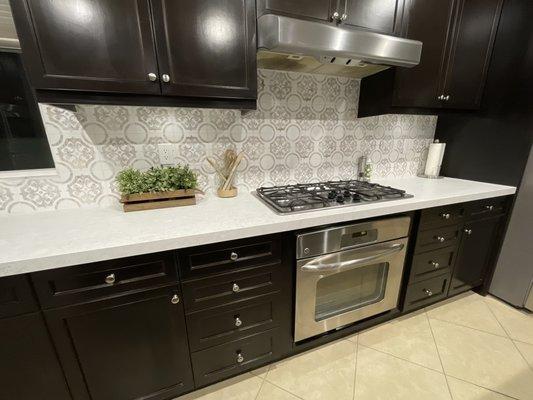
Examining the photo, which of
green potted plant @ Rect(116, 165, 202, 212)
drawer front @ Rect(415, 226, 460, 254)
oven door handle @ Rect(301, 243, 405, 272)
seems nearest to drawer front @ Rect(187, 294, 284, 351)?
oven door handle @ Rect(301, 243, 405, 272)

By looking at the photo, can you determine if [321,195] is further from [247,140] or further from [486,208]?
[486,208]

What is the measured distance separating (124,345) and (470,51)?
8.58 ft

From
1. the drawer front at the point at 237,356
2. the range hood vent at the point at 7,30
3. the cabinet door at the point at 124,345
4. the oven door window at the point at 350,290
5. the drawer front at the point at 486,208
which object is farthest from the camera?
the drawer front at the point at 486,208

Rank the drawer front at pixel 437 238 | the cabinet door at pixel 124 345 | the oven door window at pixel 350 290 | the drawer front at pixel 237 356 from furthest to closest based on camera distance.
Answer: the drawer front at pixel 437 238
the oven door window at pixel 350 290
the drawer front at pixel 237 356
the cabinet door at pixel 124 345

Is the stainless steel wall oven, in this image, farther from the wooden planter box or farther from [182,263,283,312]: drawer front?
the wooden planter box

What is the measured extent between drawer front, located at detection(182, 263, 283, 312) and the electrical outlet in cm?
74

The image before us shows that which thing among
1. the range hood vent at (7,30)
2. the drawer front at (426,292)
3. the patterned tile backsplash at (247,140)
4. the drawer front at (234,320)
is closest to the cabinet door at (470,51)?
the patterned tile backsplash at (247,140)

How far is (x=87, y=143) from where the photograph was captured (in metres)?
1.19

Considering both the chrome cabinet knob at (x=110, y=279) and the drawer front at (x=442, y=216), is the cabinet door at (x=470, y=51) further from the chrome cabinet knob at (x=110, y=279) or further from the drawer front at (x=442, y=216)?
the chrome cabinet knob at (x=110, y=279)

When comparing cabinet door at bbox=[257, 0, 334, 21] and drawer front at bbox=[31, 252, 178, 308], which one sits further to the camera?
cabinet door at bbox=[257, 0, 334, 21]

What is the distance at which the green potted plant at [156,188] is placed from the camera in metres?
1.15

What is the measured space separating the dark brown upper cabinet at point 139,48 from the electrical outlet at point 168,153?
1.20 ft

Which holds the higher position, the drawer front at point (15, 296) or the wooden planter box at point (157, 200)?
the wooden planter box at point (157, 200)

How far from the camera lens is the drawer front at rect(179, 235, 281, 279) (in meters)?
0.93
